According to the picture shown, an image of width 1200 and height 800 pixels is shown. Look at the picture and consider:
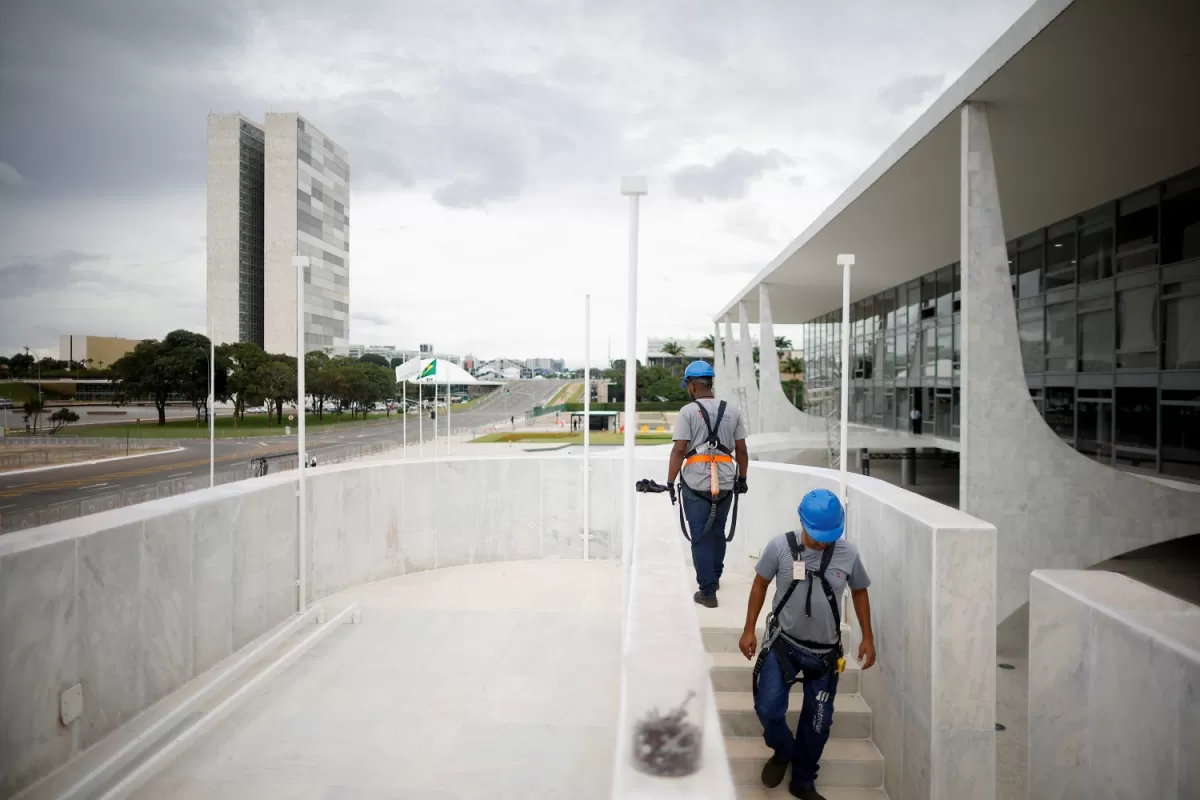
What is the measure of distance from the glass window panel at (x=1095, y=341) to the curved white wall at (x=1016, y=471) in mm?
4824

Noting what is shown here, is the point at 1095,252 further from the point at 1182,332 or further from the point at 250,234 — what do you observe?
the point at 250,234

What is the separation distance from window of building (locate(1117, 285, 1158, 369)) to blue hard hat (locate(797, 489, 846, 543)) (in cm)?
1278

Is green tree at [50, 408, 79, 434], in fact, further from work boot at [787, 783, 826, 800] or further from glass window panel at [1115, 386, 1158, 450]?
glass window panel at [1115, 386, 1158, 450]

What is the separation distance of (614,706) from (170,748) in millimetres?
2928

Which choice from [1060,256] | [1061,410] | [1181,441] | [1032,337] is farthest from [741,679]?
[1060,256]

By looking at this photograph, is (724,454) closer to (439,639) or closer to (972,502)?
(439,639)

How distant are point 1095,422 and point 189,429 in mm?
35788

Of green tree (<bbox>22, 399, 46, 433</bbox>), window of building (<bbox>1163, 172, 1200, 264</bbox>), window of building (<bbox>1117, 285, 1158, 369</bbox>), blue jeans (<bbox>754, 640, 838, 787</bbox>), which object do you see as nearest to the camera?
blue jeans (<bbox>754, 640, 838, 787</bbox>)

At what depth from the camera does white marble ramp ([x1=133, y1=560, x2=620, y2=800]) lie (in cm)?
398

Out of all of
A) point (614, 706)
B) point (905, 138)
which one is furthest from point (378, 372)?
point (614, 706)

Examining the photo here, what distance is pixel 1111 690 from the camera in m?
2.74

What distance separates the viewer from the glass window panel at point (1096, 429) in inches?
553

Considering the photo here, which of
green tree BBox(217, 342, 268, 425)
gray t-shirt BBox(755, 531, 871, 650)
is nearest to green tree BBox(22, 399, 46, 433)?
gray t-shirt BBox(755, 531, 871, 650)

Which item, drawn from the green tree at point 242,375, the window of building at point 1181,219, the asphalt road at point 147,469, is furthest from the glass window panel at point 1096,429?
the green tree at point 242,375
